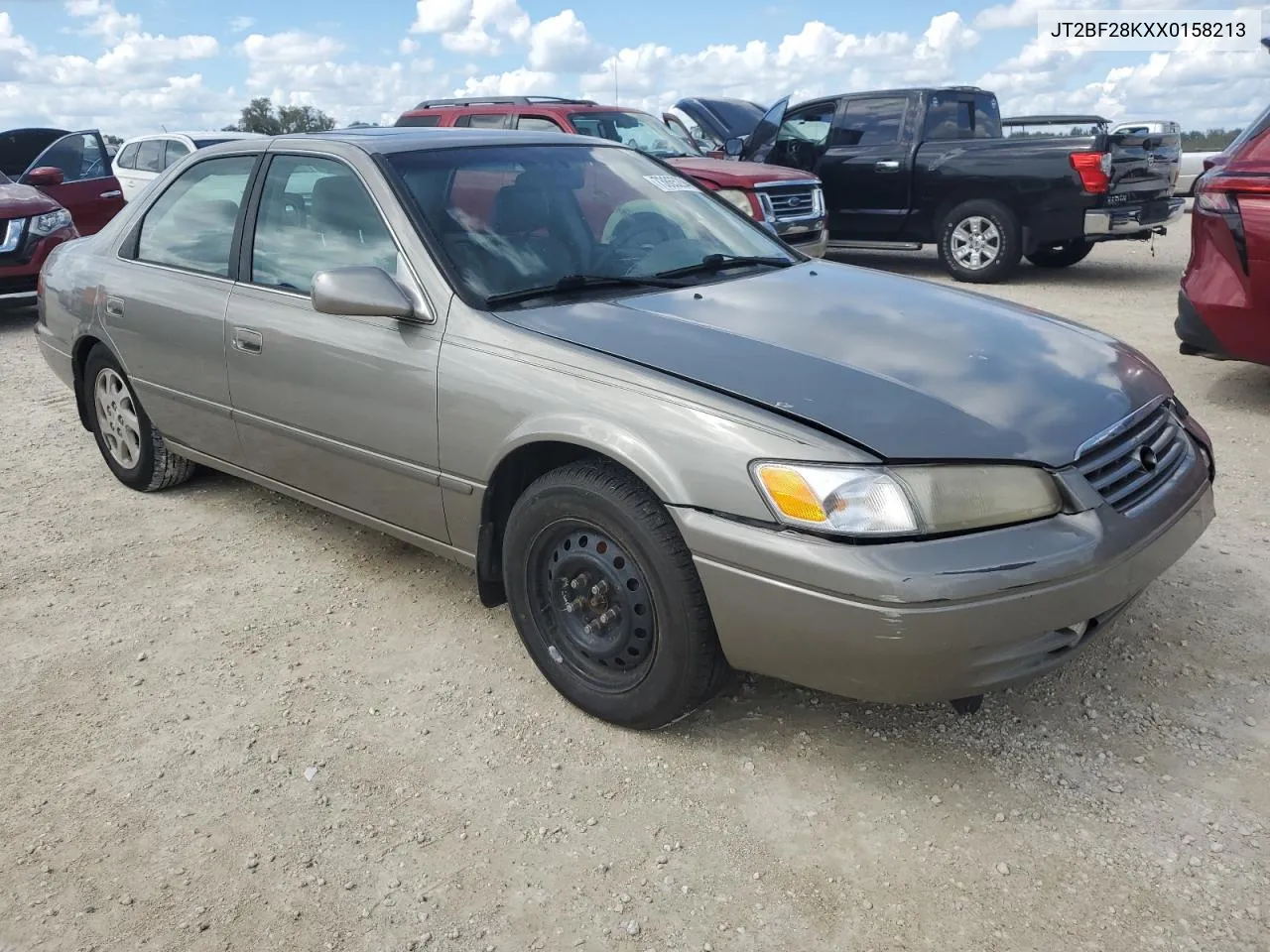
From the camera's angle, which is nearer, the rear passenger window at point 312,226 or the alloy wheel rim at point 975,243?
the rear passenger window at point 312,226

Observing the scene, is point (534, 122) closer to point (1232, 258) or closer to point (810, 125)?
point (810, 125)

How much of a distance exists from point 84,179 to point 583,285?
1032 centimetres

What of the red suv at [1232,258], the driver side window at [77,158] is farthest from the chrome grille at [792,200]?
the driver side window at [77,158]

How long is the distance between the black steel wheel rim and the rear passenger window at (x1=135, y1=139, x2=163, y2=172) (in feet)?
37.5

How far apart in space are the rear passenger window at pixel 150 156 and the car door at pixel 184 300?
356 inches

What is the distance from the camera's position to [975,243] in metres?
10.1

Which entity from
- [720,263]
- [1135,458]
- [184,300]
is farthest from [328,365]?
[1135,458]

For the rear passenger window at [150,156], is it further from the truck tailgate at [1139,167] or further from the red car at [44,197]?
the truck tailgate at [1139,167]

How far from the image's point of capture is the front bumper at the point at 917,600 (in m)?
2.29

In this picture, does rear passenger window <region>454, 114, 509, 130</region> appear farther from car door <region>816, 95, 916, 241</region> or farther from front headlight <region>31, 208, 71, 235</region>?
front headlight <region>31, 208, 71, 235</region>

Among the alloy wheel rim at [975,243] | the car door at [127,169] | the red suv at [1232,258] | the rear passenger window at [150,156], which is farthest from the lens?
the car door at [127,169]

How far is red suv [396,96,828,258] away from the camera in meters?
9.47

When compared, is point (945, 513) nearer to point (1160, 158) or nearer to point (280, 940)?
point (280, 940)

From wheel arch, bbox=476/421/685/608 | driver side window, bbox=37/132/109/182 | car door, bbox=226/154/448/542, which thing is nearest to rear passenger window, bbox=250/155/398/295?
car door, bbox=226/154/448/542
